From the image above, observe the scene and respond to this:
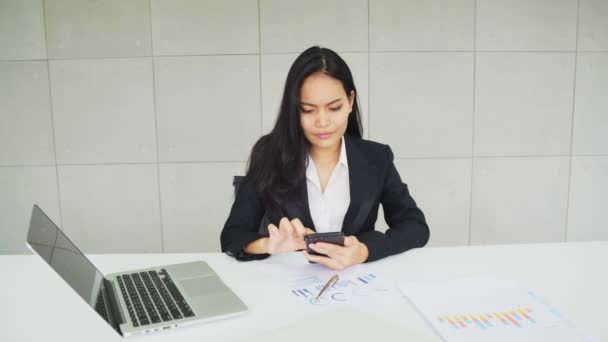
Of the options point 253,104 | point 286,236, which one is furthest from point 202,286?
point 253,104

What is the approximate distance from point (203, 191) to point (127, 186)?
1.82ft

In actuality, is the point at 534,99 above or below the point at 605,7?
below

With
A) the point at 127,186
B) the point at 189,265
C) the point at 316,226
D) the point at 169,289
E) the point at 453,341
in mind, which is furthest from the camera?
the point at 127,186

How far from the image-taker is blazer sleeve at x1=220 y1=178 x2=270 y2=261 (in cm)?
136

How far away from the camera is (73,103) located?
2.81 m

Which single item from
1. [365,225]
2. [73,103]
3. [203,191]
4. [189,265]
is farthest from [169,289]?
[73,103]

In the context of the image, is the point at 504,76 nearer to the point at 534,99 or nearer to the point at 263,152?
the point at 534,99

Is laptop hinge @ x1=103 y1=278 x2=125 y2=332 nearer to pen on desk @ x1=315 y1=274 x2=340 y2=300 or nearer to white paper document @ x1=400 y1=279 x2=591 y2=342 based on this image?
pen on desk @ x1=315 y1=274 x2=340 y2=300

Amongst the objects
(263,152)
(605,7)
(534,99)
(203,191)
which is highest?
(605,7)

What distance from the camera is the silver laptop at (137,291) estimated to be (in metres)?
0.88

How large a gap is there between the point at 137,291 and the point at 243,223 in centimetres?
56

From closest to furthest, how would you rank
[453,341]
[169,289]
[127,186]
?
[453,341]
[169,289]
[127,186]

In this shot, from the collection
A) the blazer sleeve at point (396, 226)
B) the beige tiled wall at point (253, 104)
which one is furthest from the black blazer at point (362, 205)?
the beige tiled wall at point (253, 104)

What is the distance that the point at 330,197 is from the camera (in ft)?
5.69
